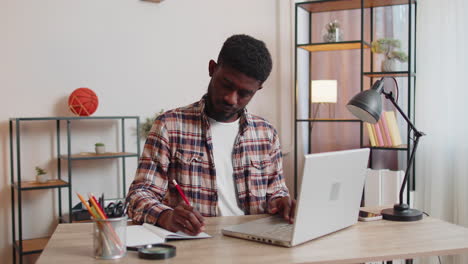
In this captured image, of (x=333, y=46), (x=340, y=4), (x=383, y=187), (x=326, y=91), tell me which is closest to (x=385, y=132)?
(x=383, y=187)

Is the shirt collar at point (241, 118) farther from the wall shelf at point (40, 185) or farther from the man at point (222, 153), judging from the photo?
the wall shelf at point (40, 185)

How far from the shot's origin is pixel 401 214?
6.12 feet

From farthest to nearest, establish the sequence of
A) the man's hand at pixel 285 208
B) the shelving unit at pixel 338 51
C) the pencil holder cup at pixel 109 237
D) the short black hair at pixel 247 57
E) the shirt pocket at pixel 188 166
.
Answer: the shelving unit at pixel 338 51 < the shirt pocket at pixel 188 166 < the short black hair at pixel 247 57 < the man's hand at pixel 285 208 < the pencil holder cup at pixel 109 237

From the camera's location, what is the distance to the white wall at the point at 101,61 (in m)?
3.29

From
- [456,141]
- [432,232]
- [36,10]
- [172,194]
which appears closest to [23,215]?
[36,10]

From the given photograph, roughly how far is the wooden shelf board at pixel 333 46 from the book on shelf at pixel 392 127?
58 centimetres

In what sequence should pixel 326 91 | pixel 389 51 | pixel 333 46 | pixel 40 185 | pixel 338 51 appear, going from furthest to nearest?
pixel 338 51, pixel 333 46, pixel 326 91, pixel 389 51, pixel 40 185

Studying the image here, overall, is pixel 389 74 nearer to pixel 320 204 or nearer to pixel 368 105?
pixel 368 105

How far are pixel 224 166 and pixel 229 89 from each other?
34 centimetres

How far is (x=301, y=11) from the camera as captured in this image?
426cm

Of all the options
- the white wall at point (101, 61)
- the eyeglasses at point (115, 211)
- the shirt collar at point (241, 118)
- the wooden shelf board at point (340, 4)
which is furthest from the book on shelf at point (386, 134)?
the eyeglasses at point (115, 211)

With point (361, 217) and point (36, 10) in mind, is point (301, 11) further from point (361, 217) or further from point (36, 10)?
point (361, 217)

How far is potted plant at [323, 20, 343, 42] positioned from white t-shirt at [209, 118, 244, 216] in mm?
2147

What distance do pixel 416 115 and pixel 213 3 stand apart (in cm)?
182
